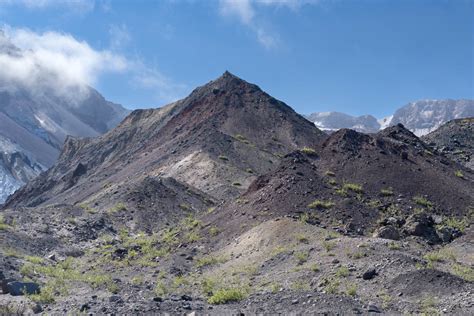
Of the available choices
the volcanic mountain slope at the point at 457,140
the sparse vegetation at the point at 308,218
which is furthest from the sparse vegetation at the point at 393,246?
the volcanic mountain slope at the point at 457,140

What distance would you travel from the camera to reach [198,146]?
51594 millimetres

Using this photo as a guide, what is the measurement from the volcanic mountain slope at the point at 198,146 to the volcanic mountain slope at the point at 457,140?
38.4 ft

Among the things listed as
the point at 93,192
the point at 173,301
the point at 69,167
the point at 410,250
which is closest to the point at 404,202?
the point at 410,250

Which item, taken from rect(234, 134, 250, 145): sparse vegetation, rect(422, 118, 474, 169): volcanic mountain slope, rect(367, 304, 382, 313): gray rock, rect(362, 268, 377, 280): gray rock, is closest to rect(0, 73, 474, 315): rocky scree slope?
rect(362, 268, 377, 280): gray rock

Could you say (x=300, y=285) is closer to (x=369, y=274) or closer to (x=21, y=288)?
(x=369, y=274)

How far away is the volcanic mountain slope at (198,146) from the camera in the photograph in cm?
4781

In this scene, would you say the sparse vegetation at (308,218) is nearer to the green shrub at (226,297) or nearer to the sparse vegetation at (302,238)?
the sparse vegetation at (302,238)

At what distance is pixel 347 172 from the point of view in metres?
27.9

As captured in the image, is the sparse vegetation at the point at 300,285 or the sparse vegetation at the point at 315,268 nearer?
the sparse vegetation at the point at 300,285

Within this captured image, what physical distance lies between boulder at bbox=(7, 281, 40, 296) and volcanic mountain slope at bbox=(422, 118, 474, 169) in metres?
35.4

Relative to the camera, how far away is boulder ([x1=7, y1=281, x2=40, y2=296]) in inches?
679

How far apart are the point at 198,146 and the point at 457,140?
2253cm

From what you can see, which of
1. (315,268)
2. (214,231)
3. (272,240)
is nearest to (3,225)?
(214,231)

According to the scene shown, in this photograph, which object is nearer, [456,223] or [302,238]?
[302,238]
